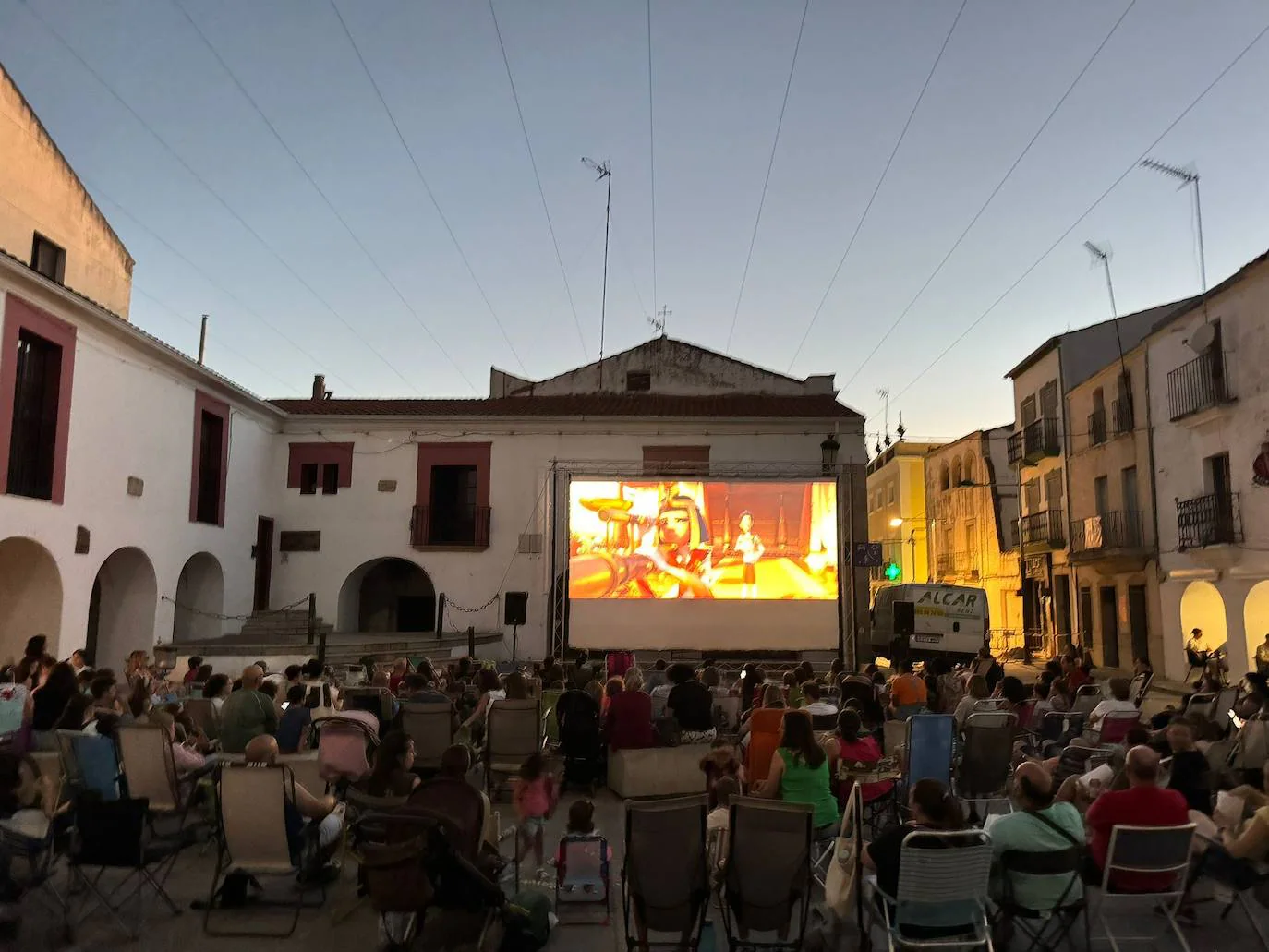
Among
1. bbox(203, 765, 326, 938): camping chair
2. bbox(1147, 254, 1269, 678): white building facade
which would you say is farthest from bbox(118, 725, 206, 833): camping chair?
bbox(1147, 254, 1269, 678): white building facade

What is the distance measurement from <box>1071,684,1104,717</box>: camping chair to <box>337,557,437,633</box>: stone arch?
14427 mm

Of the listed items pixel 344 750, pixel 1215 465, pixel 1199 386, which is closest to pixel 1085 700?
pixel 344 750

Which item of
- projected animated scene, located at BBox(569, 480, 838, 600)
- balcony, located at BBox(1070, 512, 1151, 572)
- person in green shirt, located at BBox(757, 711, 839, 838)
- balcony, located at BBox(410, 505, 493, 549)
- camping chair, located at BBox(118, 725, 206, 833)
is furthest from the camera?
balcony, located at BBox(410, 505, 493, 549)

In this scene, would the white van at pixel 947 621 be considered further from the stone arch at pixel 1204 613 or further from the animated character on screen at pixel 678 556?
the animated character on screen at pixel 678 556

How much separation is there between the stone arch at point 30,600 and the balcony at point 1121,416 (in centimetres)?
1926

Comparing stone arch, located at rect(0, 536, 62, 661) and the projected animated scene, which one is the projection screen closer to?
the projected animated scene

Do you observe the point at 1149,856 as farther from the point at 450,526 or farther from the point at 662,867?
the point at 450,526

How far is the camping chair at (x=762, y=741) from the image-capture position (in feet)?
19.9

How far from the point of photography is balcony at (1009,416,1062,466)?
22.3 meters

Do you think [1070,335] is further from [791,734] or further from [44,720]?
[44,720]

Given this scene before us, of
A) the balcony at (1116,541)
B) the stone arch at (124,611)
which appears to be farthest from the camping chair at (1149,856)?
the balcony at (1116,541)

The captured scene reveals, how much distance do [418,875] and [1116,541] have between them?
19.1 m

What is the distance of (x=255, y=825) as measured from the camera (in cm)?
459

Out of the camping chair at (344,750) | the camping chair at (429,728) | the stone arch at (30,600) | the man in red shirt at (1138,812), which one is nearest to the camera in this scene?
the man in red shirt at (1138,812)
